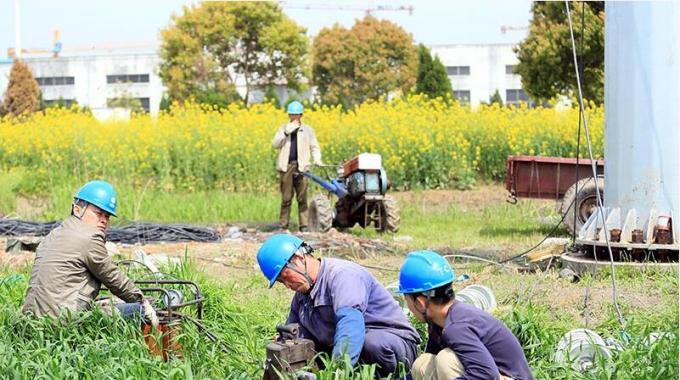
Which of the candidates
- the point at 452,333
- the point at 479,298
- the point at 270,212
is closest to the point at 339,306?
the point at 452,333

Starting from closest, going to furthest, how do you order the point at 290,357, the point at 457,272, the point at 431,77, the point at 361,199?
the point at 290,357 < the point at 457,272 < the point at 361,199 < the point at 431,77

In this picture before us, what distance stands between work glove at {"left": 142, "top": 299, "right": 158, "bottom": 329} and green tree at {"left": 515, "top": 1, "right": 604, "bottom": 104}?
16.4 metres

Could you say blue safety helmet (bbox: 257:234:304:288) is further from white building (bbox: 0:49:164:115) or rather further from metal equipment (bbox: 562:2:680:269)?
white building (bbox: 0:49:164:115)

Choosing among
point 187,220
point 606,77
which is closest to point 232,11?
point 187,220

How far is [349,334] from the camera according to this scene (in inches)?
210

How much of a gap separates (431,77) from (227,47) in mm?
6992

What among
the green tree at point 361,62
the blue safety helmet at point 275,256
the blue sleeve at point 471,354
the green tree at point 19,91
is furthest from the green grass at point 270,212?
the green tree at point 361,62

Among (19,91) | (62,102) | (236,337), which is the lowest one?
(236,337)

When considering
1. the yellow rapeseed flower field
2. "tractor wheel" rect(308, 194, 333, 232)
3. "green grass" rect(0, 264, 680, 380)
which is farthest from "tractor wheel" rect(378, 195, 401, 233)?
the yellow rapeseed flower field

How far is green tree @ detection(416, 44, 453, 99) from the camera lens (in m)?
35.0

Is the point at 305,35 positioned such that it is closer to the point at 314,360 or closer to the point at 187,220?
the point at 187,220

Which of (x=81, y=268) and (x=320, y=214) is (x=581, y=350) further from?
(x=320, y=214)

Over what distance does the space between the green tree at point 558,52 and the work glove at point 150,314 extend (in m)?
16.4

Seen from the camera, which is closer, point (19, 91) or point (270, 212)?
point (270, 212)
